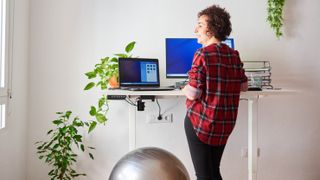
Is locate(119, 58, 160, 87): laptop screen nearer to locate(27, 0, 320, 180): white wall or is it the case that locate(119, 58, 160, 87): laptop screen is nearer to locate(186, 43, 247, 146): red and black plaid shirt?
locate(27, 0, 320, 180): white wall

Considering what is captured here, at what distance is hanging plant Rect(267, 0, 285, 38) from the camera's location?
2527mm

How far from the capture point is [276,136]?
8.67 feet

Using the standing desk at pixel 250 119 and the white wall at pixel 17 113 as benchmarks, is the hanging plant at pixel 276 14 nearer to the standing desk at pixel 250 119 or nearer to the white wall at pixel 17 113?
the standing desk at pixel 250 119

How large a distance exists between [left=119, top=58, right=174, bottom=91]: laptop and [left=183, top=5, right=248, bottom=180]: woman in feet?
2.26

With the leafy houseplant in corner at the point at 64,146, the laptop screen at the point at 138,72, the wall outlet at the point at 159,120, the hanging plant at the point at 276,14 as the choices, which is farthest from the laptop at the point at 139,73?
the hanging plant at the point at 276,14

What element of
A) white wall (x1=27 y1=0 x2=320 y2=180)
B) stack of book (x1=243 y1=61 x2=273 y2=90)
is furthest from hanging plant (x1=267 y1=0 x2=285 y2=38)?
stack of book (x1=243 y1=61 x2=273 y2=90)

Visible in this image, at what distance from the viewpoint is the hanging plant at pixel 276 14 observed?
2527mm

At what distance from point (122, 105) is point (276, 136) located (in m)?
1.54

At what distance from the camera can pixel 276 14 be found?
99.8 inches

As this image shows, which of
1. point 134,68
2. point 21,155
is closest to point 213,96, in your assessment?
point 134,68

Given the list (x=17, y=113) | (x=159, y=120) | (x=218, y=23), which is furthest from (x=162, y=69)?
(x=17, y=113)

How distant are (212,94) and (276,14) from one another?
1.56 meters

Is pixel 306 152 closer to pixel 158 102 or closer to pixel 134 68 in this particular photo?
pixel 158 102

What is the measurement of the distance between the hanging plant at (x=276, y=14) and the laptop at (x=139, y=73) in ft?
3.89
